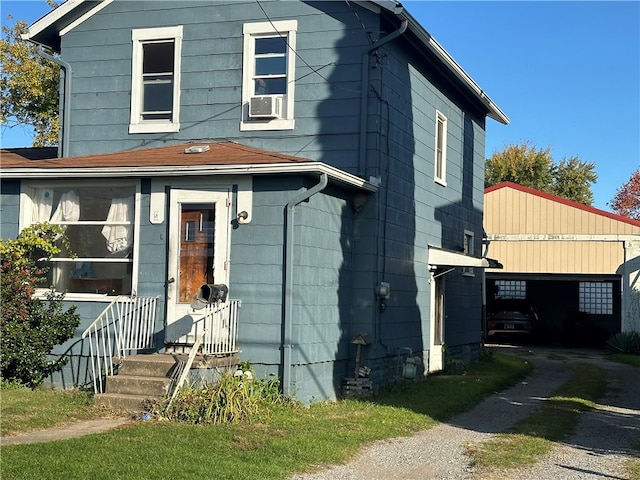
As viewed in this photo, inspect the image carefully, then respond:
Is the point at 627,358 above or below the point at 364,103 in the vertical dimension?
below

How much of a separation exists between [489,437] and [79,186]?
706cm

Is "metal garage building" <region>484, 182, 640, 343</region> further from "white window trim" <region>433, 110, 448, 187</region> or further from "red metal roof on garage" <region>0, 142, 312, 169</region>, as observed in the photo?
"red metal roof on garage" <region>0, 142, 312, 169</region>

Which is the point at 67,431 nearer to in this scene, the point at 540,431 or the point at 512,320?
the point at 540,431

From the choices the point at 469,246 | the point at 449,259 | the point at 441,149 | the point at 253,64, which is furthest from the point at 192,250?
the point at 469,246

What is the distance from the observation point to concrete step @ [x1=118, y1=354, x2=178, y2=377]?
1089cm

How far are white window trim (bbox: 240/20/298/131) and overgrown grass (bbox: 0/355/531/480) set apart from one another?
15.5 ft

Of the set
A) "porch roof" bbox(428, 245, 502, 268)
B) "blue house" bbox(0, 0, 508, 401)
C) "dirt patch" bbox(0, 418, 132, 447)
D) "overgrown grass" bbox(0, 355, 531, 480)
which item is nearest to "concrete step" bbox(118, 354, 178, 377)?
"blue house" bbox(0, 0, 508, 401)

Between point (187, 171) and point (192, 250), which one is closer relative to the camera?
point (187, 171)

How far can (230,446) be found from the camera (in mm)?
8438

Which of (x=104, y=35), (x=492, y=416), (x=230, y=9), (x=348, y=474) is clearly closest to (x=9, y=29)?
(x=104, y=35)

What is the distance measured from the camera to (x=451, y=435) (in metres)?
10.2

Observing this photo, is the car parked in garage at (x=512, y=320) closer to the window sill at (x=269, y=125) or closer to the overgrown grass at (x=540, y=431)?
the overgrown grass at (x=540, y=431)

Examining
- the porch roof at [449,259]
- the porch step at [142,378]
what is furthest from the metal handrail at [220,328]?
the porch roof at [449,259]

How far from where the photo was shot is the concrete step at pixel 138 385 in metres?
10.5
